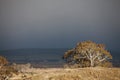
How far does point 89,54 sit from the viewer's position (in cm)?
4984

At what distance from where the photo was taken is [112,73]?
30.5 m

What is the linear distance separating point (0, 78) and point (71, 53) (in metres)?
22.8

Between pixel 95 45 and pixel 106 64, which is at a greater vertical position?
pixel 95 45

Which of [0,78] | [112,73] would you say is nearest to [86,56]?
[112,73]

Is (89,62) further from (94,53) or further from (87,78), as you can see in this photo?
(87,78)

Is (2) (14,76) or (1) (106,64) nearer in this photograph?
(2) (14,76)

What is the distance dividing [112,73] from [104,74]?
1250mm

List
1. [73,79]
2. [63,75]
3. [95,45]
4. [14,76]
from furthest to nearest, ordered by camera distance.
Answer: [95,45], [14,76], [63,75], [73,79]

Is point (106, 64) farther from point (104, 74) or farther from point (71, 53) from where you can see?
point (104, 74)

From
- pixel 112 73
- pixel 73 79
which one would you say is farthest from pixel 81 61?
pixel 73 79

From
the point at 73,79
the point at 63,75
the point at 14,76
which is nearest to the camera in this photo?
the point at 73,79

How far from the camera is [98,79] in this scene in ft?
90.4

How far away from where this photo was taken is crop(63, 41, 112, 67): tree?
48.6 m

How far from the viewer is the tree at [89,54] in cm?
4859
